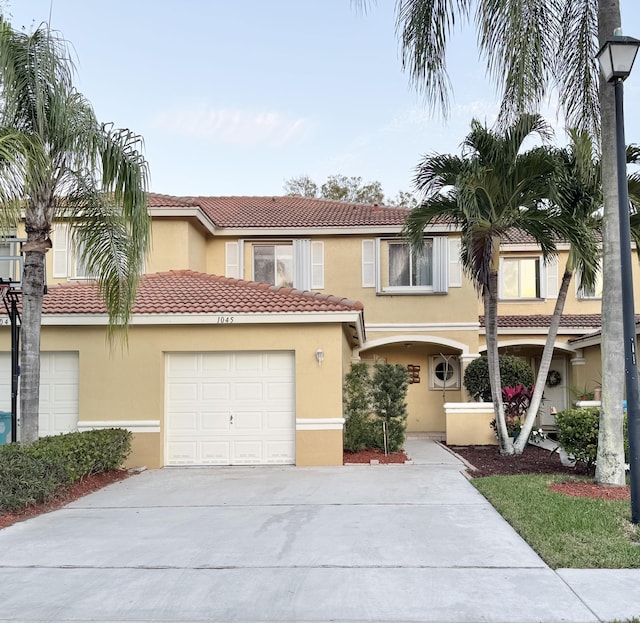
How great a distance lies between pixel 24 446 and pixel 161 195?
400 inches

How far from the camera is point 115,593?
18.8 feet

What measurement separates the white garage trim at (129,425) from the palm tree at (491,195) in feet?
21.5

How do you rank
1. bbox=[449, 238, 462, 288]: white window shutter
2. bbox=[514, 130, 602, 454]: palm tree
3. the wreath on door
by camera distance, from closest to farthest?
1. bbox=[514, 130, 602, 454]: palm tree
2. bbox=[449, 238, 462, 288]: white window shutter
3. the wreath on door

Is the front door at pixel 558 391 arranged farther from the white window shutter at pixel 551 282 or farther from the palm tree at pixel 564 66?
the palm tree at pixel 564 66

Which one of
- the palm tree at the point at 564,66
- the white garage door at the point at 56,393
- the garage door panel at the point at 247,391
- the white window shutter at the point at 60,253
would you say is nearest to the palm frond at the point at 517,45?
the palm tree at the point at 564,66

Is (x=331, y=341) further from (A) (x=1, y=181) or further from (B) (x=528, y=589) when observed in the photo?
(B) (x=528, y=589)

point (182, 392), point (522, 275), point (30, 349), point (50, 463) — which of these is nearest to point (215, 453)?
point (182, 392)

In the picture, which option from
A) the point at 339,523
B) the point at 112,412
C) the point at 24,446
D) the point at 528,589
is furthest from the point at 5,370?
the point at 528,589

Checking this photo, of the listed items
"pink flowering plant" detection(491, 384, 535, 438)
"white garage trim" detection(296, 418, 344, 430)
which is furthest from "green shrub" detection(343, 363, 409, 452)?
"pink flowering plant" detection(491, 384, 535, 438)

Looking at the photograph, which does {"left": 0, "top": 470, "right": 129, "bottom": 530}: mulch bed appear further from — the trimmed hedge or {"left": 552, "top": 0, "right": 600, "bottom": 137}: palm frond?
{"left": 552, "top": 0, "right": 600, "bottom": 137}: palm frond

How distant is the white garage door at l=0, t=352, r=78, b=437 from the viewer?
13898mm

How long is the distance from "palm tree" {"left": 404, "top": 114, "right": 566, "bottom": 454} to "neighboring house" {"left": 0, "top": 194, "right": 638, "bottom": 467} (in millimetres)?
2379

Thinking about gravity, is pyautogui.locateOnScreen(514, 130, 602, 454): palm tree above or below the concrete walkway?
above

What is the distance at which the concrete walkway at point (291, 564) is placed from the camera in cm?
529
